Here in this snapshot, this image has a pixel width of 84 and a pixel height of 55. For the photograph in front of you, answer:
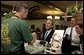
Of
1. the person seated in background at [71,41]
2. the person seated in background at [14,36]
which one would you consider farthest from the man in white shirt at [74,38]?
the person seated in background at [14,36]

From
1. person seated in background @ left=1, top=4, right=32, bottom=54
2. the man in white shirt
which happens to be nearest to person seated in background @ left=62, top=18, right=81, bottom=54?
the man in white shirt

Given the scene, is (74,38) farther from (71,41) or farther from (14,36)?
(14,36)

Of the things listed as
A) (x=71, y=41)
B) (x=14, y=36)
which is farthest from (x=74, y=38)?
(x=14, y=36)

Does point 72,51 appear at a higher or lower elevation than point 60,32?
lower

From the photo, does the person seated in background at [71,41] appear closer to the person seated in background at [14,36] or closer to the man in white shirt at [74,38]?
the man in white shirt at [74,38]

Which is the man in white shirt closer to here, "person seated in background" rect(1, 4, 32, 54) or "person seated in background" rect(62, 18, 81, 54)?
"person seated in background" rect(62, 18, 81, 54)

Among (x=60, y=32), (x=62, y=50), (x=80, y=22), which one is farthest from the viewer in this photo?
(x=60, y=32)

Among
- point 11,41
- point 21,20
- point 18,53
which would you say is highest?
point 21,20

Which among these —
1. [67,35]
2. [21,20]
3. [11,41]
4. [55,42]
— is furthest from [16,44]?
[67,35]

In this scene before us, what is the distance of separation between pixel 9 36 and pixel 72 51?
741 mm

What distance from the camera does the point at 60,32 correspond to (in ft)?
7.76

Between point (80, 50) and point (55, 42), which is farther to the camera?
point (55, 42)

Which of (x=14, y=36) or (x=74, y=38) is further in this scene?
(x=74, y=38)

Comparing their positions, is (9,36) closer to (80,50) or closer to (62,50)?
(62,50)
